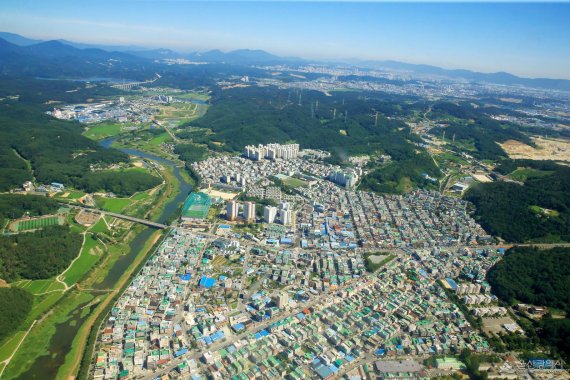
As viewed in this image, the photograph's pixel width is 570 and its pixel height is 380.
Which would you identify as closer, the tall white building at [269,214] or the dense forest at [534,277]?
the dense forest at [534,277]

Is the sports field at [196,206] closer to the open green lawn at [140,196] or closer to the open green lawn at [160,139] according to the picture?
the open green lawn at [140,196]

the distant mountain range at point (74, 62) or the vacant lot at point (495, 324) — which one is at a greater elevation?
the distant mountain range at point (74, 62)

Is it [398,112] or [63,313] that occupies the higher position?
[398,112]

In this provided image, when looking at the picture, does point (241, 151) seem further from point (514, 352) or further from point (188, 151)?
point (514, 352)

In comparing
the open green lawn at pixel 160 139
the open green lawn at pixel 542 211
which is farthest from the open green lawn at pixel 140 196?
the open green lawn at pixel 542 211

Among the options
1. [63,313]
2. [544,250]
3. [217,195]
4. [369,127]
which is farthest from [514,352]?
[369,127]

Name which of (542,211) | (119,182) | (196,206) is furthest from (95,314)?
(542,211)

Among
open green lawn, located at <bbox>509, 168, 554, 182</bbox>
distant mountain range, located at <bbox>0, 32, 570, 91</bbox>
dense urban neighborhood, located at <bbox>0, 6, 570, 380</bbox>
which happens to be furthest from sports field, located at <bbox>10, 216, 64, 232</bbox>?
distant mountain range, located at <bbox>0, 32, 570, 91</bbox>

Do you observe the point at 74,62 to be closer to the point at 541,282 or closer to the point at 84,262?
the point at 84,262
